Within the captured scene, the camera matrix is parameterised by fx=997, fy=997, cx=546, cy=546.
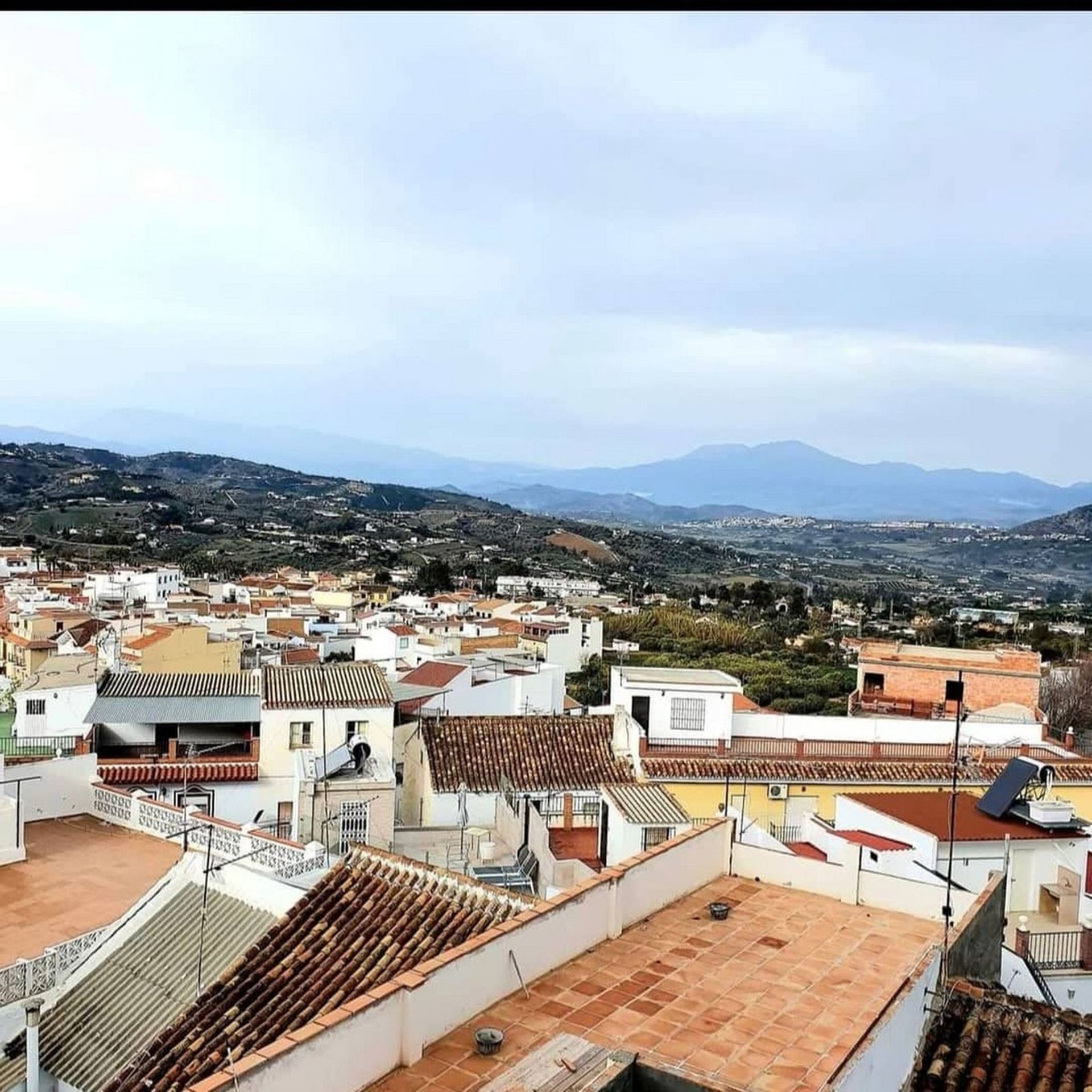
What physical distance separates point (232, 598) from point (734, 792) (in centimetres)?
4003

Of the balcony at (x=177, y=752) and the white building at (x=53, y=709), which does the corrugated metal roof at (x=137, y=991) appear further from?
the white building at (x=53, y=709)

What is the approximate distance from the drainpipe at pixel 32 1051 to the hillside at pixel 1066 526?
161 metres

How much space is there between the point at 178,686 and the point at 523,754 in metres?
6.42

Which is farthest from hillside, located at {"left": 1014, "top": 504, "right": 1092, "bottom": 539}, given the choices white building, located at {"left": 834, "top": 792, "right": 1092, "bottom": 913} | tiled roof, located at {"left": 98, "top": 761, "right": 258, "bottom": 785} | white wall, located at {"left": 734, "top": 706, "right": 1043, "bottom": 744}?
tiled roof, located at {"left": 98, "top": 761, "right": 258, "bottom": 785}

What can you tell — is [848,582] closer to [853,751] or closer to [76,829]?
[853,751]

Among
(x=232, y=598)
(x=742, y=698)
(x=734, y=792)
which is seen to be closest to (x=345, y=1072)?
(x=734, y=792)

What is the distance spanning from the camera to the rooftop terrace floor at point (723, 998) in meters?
4.45

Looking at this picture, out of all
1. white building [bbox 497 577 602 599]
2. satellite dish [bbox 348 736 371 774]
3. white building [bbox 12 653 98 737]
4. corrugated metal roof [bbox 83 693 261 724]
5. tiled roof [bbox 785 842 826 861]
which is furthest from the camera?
white building [bbox 497 577 602 599]

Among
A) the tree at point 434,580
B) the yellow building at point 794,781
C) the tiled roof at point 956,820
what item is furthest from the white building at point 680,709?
the tree at point 434,580

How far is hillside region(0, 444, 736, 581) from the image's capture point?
3270 inches

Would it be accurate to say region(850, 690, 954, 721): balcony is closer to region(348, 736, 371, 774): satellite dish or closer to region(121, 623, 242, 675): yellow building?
region(348, 736, 371, 774): satellite dish

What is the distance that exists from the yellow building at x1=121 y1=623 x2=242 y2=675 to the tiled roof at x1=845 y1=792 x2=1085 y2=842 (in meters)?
19.0

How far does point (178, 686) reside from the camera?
18.2m

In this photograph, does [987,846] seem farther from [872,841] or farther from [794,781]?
[794,781]
